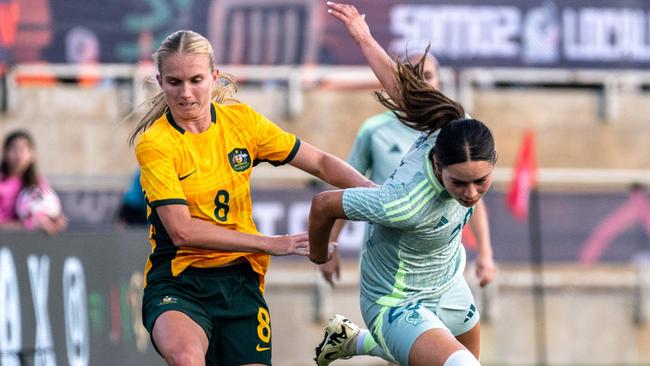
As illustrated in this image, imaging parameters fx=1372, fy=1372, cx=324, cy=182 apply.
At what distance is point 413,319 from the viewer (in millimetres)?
6035

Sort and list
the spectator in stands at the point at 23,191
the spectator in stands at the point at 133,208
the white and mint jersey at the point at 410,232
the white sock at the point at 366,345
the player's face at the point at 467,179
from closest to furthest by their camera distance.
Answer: the player's face at the point at 467,179
the white and mint jersey at the point at 410,232
the white sock at the point at 366,345
the spectator in stands at the point at 23,191
the spectator in stands at the point at 133,208

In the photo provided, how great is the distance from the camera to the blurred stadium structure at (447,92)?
43.4 ft

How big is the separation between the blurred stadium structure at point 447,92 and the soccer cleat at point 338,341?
5.43 meters

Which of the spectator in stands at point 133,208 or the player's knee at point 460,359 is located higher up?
the player's knee at point 460,359

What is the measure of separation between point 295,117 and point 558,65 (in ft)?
9.20

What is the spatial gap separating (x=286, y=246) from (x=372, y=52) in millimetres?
1090

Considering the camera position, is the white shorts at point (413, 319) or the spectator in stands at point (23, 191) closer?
the white shorts at point (413, 319)

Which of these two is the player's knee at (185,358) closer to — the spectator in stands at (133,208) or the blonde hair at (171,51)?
the blonde hair at (171,51)

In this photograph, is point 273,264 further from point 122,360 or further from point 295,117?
point 122,360

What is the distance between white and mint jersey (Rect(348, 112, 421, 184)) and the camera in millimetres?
7551

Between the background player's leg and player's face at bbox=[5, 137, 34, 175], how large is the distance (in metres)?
5.23

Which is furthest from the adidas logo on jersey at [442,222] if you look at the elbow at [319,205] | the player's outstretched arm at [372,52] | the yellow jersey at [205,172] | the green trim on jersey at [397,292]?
the yellow jersey at [205,172]

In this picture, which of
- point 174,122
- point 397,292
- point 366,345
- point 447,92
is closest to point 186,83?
point 174,122

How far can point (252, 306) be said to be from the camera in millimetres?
6145
